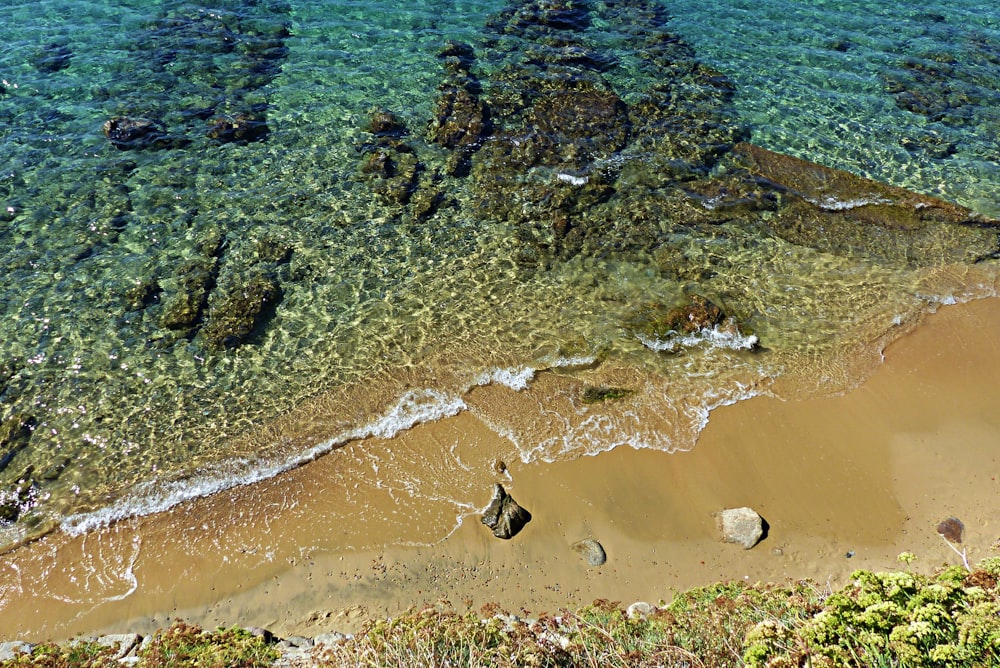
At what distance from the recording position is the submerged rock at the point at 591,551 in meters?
10.1

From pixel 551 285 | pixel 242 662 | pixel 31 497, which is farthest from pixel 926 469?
pixel 31 497

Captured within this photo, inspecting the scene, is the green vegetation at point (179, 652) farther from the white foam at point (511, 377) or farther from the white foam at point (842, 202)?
the white foam at point (842, 202)

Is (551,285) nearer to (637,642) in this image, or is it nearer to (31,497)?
(637,642)

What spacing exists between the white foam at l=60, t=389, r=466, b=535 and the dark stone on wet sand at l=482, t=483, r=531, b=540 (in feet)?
7.90

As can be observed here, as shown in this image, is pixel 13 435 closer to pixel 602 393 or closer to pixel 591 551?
pixel 591 551

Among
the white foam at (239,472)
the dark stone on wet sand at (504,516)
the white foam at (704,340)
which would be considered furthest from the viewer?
the white foam at (704,340)

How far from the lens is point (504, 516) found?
10.5 meters

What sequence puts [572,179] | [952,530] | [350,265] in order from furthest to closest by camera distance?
1. [572,179]
2. [350,265]
3. [952,530]

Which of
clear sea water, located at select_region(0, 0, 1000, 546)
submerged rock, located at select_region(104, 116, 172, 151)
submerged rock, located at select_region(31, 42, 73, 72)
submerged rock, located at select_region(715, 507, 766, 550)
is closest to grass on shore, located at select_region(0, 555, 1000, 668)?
submerged rock, located at select_region(715, 507, 766, 550)

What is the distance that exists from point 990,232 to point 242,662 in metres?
21.8

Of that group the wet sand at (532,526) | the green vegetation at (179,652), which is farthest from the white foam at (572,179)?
the green vegetation at (179,652)

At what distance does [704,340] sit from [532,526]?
6408 millimetres

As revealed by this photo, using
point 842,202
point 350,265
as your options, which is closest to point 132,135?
point 350,265

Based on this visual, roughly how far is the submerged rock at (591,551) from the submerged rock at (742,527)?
2.33 m
